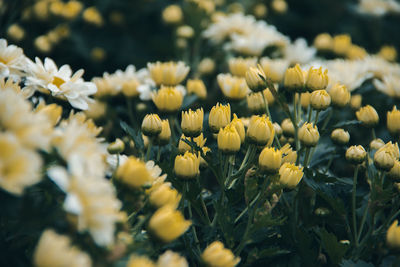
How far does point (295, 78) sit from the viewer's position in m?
1.17

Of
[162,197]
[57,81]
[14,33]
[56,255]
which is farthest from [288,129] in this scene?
[14,33]

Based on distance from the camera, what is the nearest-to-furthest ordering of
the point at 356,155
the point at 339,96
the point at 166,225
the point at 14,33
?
the point at 166,225
the point at 356,155
the point at 339,96
the point at 14,33

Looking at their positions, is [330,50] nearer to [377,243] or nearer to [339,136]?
[339,136]

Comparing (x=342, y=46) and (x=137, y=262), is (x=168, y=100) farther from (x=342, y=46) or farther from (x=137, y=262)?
(x=342, y=46)

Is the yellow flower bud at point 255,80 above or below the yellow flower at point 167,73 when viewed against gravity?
above

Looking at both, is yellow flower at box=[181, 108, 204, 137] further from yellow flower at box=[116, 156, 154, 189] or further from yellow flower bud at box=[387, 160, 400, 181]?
yellow flower bud at box=[387, 160, 400, 181]

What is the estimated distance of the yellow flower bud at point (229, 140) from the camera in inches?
38.0

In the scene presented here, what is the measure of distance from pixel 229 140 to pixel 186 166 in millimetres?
127

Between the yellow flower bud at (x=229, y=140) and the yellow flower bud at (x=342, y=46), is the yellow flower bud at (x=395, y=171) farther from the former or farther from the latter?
the yellow flower bud at (x=342, y=46)

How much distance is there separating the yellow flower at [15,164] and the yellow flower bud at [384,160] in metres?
0.87

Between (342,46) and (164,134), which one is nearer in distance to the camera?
(164,134)

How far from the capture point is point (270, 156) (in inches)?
37.1

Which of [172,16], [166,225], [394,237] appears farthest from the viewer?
[172,16]

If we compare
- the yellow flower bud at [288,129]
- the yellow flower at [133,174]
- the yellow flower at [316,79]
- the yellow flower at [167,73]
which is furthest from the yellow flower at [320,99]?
the yellow flower at [133,174]
